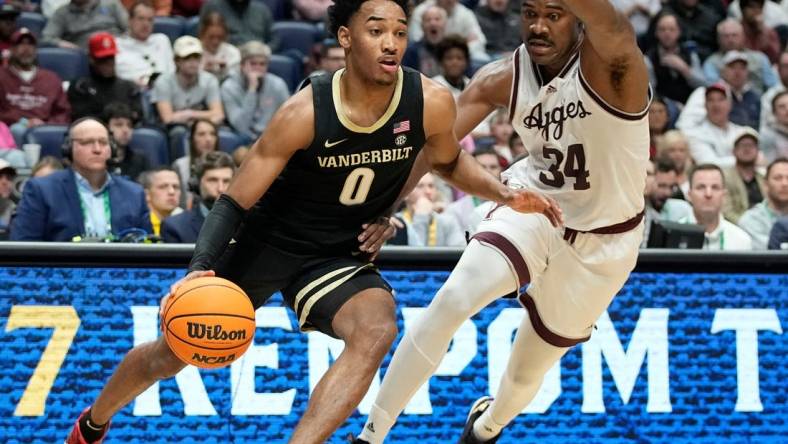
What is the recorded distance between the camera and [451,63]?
35.0 ft

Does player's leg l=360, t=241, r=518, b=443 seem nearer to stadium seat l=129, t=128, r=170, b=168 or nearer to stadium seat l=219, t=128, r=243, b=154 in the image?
stadium seat l=129, t=128, r=170, b=168

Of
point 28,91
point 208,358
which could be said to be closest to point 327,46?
point 28,91

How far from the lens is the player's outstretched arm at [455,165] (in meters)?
4.92

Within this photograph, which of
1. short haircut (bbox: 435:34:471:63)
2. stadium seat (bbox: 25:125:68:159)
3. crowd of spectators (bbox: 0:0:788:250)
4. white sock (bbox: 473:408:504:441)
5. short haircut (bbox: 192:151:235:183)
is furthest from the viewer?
short haircut (bbox: 435:34:471:63)

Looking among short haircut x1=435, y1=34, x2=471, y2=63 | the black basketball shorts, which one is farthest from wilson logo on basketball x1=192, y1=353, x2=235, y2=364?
short haircut x1=435, y1=34, x2=471, y2=63

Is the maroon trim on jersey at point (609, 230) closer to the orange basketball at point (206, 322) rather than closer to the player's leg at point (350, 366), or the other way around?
the player's leg at point (350, 366)

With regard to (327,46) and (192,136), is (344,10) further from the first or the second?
(327,46)

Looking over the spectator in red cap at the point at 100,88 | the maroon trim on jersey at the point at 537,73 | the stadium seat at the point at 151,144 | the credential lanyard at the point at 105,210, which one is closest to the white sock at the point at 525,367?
the maroon trim on jersey at the point at 537,73

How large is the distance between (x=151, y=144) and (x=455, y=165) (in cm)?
471

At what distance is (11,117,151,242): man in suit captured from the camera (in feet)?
23.5

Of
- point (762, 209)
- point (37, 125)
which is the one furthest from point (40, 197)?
point (762, 209)

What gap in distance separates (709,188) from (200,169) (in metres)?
3.15

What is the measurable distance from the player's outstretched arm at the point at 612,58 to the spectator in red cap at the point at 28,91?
6.06 meters

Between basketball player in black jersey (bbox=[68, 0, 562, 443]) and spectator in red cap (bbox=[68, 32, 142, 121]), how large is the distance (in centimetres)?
500
